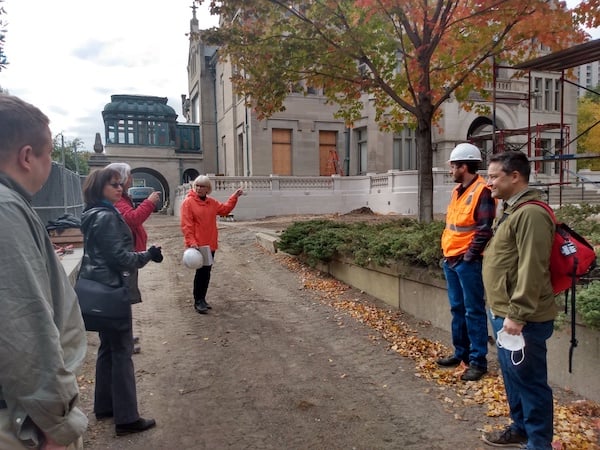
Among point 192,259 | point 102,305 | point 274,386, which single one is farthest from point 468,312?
point 192,259

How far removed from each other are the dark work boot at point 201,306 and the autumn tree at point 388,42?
4720 mm

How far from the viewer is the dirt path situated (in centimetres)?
339

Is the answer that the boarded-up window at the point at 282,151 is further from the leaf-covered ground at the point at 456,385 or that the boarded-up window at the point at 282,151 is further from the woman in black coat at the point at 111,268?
the woman in black coat at the point at 111,268

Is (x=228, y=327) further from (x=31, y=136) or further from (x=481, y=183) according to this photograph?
(x=31, y=136)

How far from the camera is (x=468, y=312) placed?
430 cm

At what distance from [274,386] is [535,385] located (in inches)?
89.1

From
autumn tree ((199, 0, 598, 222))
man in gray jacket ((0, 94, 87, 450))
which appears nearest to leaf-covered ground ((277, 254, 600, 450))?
man in gray jacket ((0, 94, 87, 450))

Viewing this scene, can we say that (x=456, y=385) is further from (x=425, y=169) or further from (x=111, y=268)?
(x=425, y=169)

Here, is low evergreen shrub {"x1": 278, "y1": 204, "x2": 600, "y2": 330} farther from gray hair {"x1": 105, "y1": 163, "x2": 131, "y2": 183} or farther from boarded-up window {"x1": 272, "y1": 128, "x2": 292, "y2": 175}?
boarded-up window {"x1": 272, "y1": 128, "x2": 292, "y2": 175}

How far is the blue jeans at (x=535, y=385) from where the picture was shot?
2818 mm

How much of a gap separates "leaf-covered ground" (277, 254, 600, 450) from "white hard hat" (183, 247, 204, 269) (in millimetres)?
2156

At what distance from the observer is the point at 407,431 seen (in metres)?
3.46

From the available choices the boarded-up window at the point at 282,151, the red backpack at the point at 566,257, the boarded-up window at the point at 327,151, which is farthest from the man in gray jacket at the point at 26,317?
the boarded-up window at the point at 327,151

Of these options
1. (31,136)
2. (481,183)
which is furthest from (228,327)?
(31,136)
